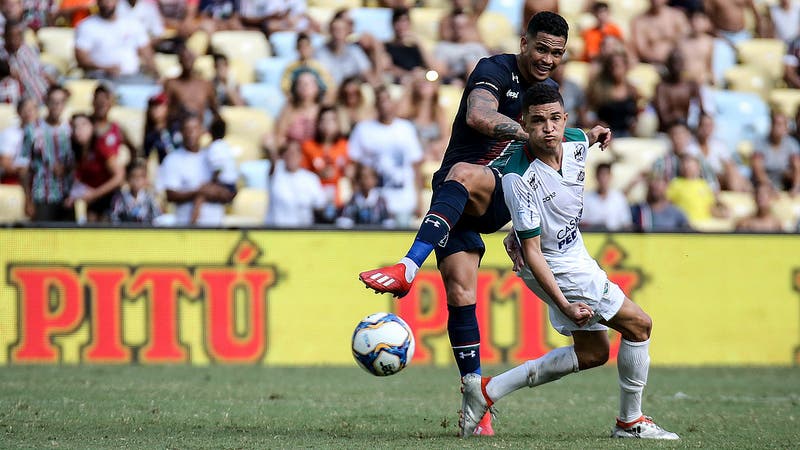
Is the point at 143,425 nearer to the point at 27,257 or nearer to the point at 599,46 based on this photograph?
the point at 27,257

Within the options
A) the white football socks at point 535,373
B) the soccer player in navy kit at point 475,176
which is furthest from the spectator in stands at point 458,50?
the white football socks at point 535,373

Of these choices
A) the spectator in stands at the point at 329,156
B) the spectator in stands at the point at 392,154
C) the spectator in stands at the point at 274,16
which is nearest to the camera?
the spectator in stands at the point at 392,154

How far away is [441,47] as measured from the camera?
51.9 ft

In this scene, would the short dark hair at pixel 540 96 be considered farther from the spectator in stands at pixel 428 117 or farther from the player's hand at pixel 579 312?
the spectator in stands at pixel 428 117

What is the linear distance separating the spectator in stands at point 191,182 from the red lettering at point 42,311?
1.70 meters

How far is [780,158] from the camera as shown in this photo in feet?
52.0

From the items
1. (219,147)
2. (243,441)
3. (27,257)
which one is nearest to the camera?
(243,441)

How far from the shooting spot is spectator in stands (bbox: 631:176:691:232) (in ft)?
45.0

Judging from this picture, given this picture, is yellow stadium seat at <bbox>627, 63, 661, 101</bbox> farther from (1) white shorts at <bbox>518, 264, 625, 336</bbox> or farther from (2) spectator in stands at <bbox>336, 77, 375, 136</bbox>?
(1) white shorts at <bbox>518, 264, 625, 336</bbox>

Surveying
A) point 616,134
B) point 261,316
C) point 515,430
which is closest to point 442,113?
point 616,134

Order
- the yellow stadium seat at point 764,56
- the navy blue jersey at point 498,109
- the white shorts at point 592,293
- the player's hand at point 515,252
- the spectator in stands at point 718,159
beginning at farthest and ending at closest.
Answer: the yellow stadium seat at point 764,56, the spectator in stands at point 718,159, the navy blue jersey at point 498,109, the player's hand at point 515,252, the white shorts at point 592,293

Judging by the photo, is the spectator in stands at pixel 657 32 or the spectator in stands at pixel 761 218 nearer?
the spectator in stands at pixel 761 218

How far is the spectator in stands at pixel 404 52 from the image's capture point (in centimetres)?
1542

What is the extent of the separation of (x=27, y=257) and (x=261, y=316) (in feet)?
7.52
